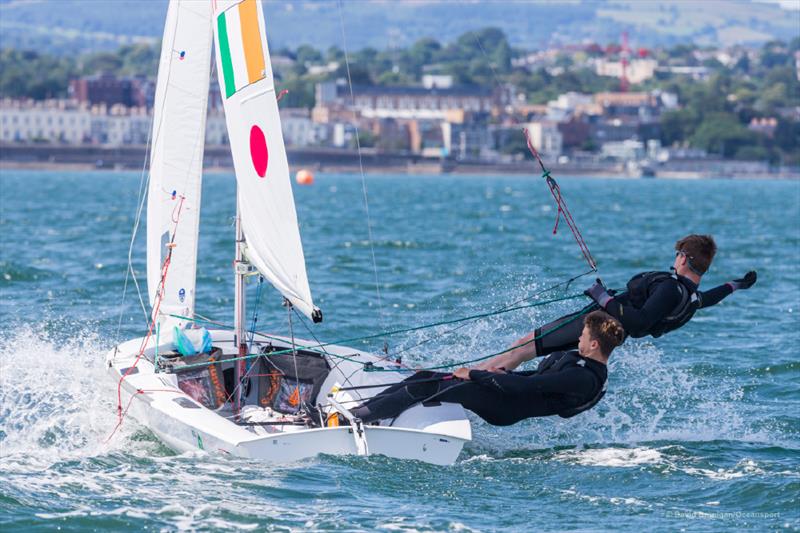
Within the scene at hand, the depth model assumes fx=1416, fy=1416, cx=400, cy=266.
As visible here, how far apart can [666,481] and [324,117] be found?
410ft

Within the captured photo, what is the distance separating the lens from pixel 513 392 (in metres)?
7.57

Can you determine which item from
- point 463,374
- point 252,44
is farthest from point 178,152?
point 463,374

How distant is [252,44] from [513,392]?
7.94 ft

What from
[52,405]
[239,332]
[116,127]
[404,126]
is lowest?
[404,126]

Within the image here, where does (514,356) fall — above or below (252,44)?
below

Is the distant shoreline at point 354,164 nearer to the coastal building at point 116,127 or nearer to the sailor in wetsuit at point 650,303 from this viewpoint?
the coastal building at point 116,127

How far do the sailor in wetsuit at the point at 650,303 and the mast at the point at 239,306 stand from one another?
4.98ft

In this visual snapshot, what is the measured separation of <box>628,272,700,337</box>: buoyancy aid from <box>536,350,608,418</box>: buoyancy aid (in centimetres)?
45

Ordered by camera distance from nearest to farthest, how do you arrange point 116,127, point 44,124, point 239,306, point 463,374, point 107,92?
point 463,374 → point 239,306 → point 44,124 → point 116,127 → point 107,92

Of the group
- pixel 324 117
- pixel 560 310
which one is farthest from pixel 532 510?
pixel 324 117

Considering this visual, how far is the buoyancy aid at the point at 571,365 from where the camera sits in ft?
24.9

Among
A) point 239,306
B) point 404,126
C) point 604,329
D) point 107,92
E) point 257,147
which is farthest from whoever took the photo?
point 107,92

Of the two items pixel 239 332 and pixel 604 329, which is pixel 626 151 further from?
pixel 604 329

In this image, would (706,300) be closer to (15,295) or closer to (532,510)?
(532,510)
